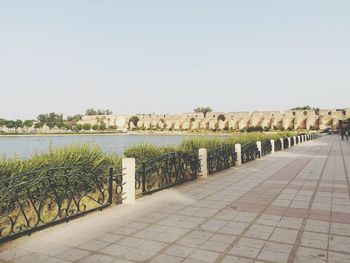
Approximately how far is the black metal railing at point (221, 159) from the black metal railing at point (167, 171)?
1.11m

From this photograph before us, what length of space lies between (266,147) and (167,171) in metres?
12.6

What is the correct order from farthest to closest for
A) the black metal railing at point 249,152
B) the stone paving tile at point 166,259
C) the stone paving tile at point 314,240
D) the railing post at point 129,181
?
the black metal railing at point 249,152, the railing post at point 129,181, the stone paving tile at point 314,240, the stone paving tile at point 166,259

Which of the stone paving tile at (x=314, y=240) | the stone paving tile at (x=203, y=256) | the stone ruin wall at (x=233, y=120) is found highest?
the stone ruin wall at (x=233, y=120)

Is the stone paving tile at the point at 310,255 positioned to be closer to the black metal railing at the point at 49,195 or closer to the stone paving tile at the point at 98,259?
the stone paving tile at the point at 98,259

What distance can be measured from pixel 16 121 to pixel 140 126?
44189 mm

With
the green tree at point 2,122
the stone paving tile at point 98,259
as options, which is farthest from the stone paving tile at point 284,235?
the green tree at point 2,122

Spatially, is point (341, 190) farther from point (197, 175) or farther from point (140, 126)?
point (140, 126)

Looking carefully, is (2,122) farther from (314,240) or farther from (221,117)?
(314,240)

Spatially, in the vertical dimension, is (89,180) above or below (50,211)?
above

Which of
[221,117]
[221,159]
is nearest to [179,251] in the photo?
[221,159]

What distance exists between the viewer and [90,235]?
4.84 meters

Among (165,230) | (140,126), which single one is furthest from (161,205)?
(140,126)

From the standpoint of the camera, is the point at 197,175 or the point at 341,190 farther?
the point at 197,175

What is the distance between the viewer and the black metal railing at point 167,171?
855cm
